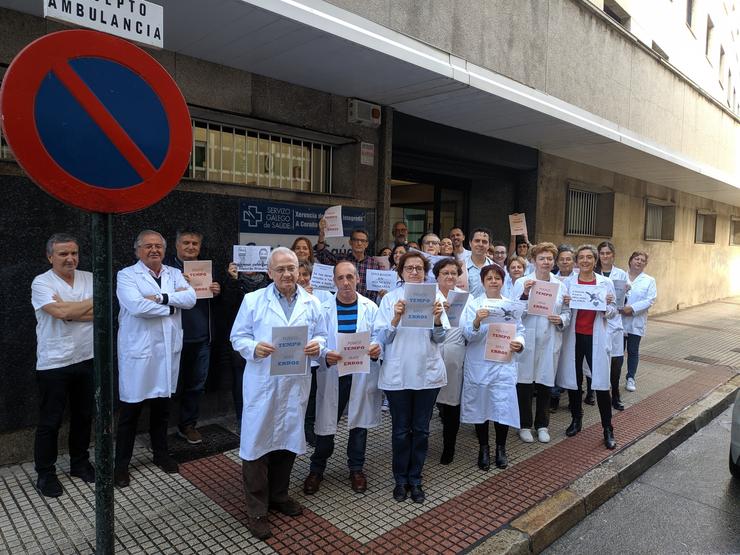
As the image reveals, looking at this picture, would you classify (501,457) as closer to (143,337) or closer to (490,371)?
(490,371)

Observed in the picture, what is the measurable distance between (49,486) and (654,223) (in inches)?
630

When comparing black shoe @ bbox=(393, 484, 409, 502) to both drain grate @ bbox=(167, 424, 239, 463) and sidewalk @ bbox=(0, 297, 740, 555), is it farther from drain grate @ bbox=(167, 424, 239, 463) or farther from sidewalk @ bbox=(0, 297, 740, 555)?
drain grate @ bbox=(167, 424, 239, 463)

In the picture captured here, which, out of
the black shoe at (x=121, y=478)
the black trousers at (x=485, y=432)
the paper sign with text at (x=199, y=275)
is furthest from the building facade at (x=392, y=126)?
the black trousers at (x=485, y=432)

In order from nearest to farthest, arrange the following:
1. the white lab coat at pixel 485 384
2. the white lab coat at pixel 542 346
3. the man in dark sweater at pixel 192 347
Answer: the white lab coat at pixel 485 384 → the man in dark sweater at pixel 192 347 → the white lab coat at pixel 542 346

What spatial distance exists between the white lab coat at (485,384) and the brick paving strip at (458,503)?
51 cm

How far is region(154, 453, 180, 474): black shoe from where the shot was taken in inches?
169

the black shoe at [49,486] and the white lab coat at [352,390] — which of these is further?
the white lab coat at [352,390]

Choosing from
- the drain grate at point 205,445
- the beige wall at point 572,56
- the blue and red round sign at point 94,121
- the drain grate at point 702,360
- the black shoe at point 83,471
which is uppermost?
the beige wall at point 572,56

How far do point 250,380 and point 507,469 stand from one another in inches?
98.8

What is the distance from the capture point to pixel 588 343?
5.25 meters

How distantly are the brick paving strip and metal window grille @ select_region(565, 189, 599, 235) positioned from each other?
6622 mm

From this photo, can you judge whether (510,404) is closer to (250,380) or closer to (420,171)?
(250,380)

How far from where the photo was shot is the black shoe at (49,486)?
3.81 m

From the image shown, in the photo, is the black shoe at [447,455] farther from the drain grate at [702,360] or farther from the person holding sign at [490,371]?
the drain grate at [702,360]
